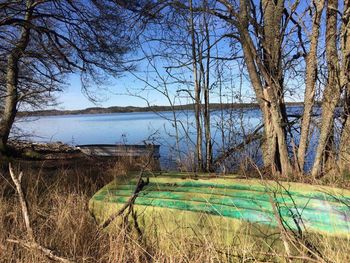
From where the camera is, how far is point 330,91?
5.37m

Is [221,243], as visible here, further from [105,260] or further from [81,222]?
[81,222]

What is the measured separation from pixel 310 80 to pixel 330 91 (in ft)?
1.08

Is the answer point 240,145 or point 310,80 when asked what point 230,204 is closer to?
point 310,80

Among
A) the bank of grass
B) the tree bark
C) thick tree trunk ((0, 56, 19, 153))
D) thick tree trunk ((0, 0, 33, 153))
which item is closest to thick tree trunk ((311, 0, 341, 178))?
the tree bark

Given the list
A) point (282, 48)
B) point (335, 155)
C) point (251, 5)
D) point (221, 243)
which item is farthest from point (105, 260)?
point (251, 5)

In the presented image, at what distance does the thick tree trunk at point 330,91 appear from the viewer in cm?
532

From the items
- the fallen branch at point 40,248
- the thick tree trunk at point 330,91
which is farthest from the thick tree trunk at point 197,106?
the fallen branch at point 40,248

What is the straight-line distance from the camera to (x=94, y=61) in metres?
12.8

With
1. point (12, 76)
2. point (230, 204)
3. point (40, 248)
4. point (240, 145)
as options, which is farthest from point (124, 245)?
point (12, 76)

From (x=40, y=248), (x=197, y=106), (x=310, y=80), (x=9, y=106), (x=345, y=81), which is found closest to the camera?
(x=40, y=248)

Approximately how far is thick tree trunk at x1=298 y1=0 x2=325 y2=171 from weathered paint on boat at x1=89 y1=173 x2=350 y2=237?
6.67 ft

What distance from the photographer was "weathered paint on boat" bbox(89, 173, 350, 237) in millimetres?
3074

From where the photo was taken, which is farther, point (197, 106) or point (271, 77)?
point (197, 106)

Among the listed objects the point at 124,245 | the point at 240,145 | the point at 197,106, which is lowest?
the point at 124,245
